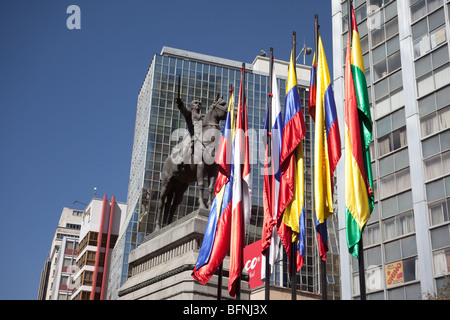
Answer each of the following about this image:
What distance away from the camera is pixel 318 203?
1548 centimetres

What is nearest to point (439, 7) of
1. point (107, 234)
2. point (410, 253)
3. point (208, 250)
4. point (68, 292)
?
point (410, 253)

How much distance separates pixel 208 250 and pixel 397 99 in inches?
1232

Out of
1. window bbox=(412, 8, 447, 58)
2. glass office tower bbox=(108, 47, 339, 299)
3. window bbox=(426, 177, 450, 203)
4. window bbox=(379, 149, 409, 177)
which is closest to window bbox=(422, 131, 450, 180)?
window bbox=(426, 177, 450, 203)

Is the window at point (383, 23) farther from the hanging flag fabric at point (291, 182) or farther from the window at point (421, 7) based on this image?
the hanging flag fabric at point (291, 182)

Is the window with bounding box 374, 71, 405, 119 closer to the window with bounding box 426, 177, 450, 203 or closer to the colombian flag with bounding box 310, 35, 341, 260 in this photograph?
the window with bounding box 426, 177, 450, 203

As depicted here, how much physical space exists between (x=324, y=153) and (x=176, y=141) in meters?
62.7

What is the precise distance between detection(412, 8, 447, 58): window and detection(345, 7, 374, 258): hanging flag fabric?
28.8 meters

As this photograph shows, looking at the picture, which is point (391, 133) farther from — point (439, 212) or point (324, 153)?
point (324, 153)

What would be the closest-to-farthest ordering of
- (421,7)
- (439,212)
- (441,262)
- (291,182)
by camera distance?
1. (291,182)
2. (441,262)
3. (439,212)
4. (421,7)

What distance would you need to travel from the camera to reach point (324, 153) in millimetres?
16219

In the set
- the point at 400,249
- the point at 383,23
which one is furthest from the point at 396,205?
the point at 383,23

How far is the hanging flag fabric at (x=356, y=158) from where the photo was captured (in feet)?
47.9
